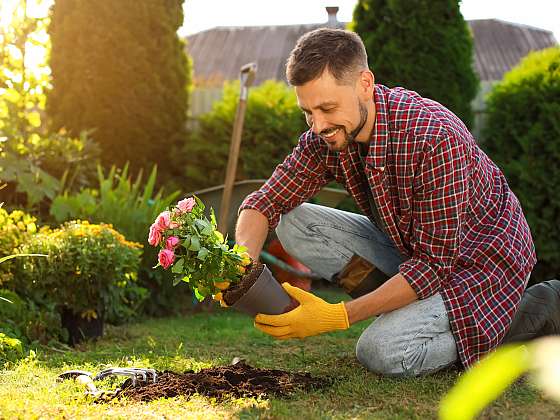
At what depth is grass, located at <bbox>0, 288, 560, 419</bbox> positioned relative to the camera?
1.98 m

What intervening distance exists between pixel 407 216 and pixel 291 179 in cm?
52

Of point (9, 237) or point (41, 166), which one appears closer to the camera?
point (9, 237)

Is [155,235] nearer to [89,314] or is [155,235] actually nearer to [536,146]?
[89,314]

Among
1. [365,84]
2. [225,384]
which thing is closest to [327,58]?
[365,84]

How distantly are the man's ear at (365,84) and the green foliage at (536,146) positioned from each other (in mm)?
2873

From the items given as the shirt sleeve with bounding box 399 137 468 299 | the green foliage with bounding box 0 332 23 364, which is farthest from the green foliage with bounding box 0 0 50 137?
the shirt sleeve with bounding box 399 137 468 299

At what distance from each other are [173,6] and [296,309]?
422cm

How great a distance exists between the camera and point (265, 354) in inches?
120

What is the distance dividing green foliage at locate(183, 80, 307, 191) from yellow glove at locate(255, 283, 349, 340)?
336 centimetres

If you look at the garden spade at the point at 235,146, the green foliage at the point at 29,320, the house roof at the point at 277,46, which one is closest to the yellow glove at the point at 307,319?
the green foliage at the point at 29,320

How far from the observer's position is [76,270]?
10.6 feet

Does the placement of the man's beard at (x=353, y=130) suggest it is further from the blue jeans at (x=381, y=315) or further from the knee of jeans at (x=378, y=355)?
the knee of jeans at (x=378, y=355)

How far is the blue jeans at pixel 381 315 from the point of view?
2.45m

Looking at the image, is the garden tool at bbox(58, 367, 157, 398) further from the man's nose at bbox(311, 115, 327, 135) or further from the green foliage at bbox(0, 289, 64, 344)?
the man's nose at bbox(311, 115, 327, 135)
